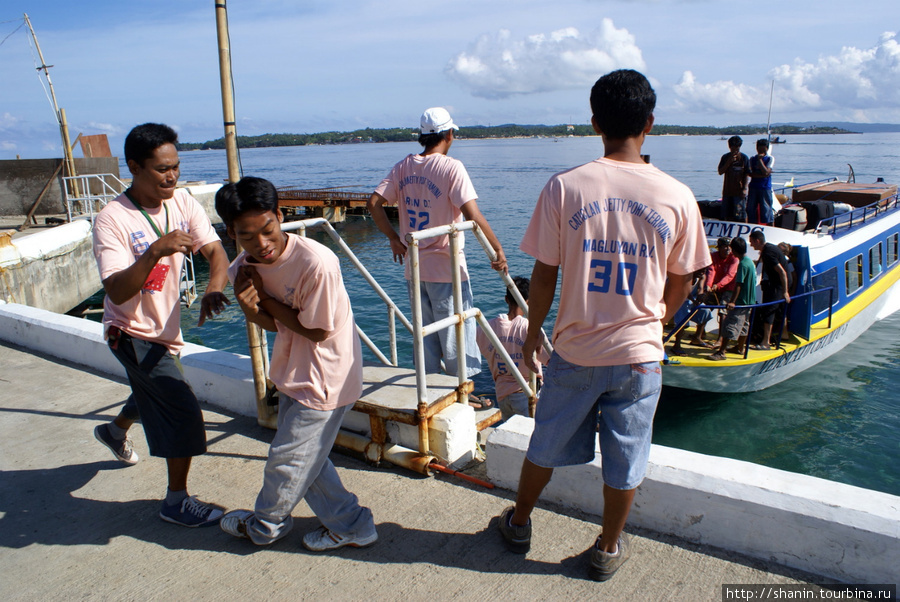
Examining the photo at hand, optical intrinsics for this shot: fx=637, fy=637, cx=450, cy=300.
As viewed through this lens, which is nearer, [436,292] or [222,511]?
[222,511]

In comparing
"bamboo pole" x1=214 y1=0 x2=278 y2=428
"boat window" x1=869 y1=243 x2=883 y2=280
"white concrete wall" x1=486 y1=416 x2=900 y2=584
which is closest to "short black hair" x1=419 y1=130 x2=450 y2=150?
"bamboo pole" x1=214 y1=0 x2=278 y2=428

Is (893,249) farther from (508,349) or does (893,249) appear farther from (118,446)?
(118,446)

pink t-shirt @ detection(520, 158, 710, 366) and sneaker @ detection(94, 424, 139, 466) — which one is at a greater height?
pink t-shirt @ detection(520, 158, 710, 366)

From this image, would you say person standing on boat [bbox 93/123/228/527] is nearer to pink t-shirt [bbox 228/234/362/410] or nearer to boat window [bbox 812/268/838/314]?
pink t-shirt [bbox 228/234/362/410]

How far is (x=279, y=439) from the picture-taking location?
2.85 m

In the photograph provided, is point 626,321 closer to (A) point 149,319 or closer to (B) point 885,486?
(A) point 149,319

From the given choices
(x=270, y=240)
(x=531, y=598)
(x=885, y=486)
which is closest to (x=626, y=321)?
(x=531, y=598)

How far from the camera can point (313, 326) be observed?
269 centimetres

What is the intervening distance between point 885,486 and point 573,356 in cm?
716

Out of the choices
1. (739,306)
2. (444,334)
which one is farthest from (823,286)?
(444,334)

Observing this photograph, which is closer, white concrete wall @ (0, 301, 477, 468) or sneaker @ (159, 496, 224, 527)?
sneaker @ (159, 496, 224, 527)

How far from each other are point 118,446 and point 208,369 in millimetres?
1078

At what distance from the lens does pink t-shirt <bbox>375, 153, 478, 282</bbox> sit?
4.39 m

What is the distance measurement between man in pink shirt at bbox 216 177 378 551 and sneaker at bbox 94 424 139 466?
113 cm
